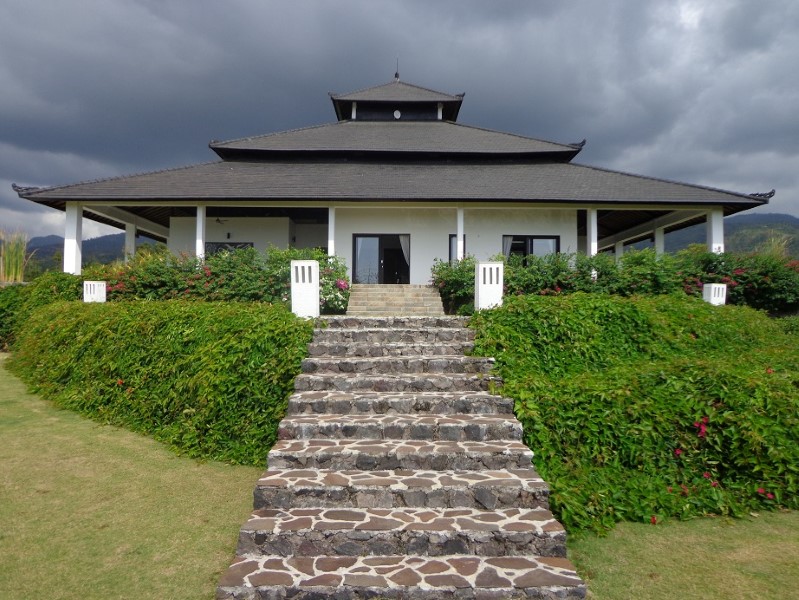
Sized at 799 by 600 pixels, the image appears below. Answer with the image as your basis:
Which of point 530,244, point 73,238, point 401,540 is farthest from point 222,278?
point 530,244

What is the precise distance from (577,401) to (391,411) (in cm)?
213

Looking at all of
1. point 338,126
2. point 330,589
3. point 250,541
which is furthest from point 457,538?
point 338,126

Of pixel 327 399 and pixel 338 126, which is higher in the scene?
pixel 338 126

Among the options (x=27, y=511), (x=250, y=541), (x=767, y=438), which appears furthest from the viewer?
(x=767, y=438)

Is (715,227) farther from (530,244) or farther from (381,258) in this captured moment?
(381,258)

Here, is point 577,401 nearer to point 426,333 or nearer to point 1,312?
point 426,333

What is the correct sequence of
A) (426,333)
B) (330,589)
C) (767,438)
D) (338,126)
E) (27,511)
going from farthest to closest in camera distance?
(338,126)
(426,333)
(767,438)
(27,511)
(330,589)

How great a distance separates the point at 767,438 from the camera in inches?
192

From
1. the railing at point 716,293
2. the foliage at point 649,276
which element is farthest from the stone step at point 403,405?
the railing at point 716,293

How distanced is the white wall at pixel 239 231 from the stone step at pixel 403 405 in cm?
1170

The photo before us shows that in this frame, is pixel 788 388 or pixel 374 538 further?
pixel 788 388

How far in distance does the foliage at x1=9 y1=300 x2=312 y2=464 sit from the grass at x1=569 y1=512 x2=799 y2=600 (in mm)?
3792

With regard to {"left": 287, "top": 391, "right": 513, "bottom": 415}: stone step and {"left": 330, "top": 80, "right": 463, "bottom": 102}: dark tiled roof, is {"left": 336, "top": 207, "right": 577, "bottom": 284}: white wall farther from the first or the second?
{"left": 287, "top": 391, "right": 513, "bottom": 415}: stone step

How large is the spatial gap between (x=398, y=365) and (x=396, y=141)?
12.7 meters
